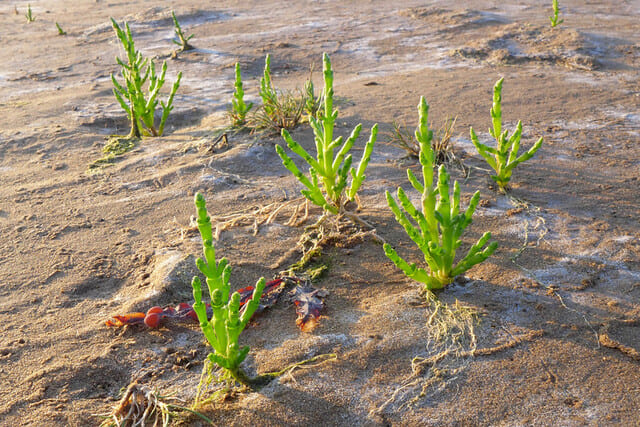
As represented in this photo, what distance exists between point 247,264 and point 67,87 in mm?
3928

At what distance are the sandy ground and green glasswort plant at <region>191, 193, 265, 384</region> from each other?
0.48 feet

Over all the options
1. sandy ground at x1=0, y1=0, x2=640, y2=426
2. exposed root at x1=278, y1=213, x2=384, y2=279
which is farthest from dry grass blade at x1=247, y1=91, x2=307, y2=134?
exposed root at x1=278, y1=213, x2=384, y2=279

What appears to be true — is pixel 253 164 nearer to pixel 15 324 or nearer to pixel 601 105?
pixel 15 324

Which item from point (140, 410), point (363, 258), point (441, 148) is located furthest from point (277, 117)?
point (140, 410)

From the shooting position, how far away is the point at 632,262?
2.34 meters

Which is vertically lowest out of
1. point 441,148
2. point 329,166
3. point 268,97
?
point 441,148

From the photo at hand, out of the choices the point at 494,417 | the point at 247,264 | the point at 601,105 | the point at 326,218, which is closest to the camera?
the point at 494,417

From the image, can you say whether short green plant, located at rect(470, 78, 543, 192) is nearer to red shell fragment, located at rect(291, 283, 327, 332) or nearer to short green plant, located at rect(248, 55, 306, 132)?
red shell fragment, located at rect(291, 283, 327, 332)

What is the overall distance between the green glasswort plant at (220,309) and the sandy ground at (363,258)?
15 centimetres

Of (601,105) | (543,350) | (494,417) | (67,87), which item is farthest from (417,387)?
(67,87)

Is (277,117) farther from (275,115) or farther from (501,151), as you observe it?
(501,151)

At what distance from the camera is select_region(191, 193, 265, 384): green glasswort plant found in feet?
5.68

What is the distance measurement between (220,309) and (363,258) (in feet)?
2.99

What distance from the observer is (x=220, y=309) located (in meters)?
1.75
